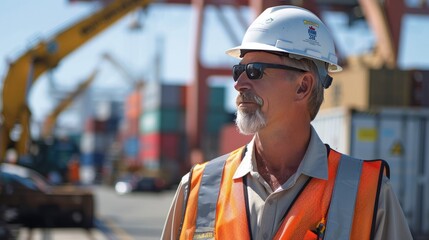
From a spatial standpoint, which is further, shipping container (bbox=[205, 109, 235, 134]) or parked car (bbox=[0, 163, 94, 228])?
shipping container (bbox=[205, 109, 235, 134])

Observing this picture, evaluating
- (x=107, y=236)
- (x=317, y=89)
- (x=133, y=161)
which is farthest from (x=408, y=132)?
(x=133, y=161)

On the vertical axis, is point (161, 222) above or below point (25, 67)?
below

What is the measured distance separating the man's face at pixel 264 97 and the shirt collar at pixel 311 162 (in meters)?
0.11

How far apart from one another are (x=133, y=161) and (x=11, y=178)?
46.3 meters

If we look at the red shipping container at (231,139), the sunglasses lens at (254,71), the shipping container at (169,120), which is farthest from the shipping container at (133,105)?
the sunglasses lens at (254,71)

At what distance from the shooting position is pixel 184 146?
50500 millimetres

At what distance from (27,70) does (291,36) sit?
17107 mm

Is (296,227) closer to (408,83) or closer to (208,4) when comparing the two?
(408,83)

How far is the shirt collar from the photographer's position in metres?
2.22

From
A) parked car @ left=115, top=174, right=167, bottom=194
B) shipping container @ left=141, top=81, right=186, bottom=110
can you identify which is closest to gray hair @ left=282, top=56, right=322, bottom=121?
parked car @ left=115, top=174, right=167, bottom=194

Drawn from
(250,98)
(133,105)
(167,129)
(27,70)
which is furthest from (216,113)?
(250,98)

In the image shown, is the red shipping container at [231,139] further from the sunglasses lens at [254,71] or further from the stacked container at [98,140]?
the stacked container at [98,140]

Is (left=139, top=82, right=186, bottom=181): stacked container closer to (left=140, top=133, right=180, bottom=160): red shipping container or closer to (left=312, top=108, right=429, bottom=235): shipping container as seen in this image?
(left=140, top=133, right=180, bottom=160): red shipping container

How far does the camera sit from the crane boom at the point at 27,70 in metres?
18.3
